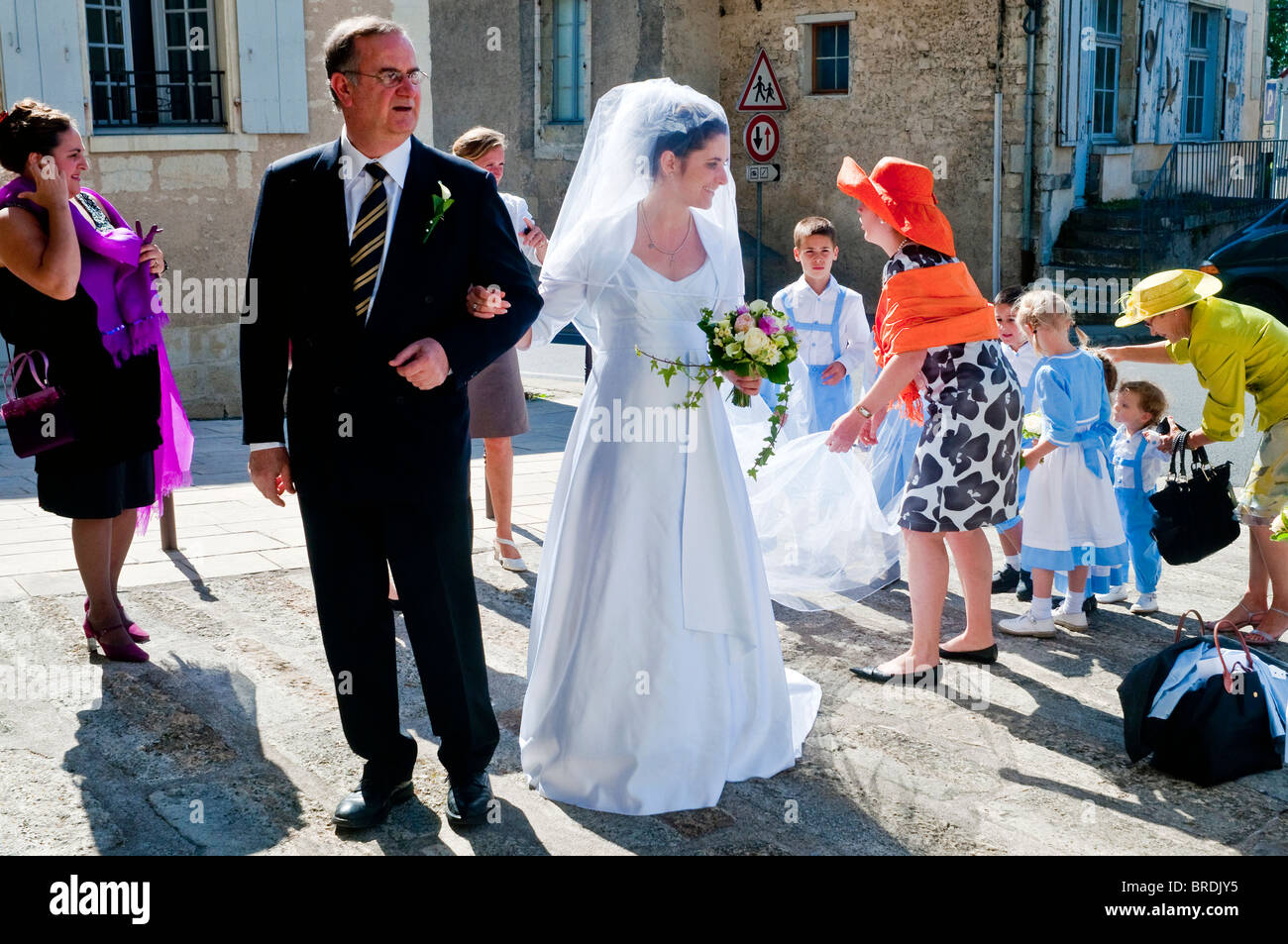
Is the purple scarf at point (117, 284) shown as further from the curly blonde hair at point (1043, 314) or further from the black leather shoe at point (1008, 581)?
the black leather shoe at point (1008, 581)

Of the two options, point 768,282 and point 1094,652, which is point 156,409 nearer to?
point 1094,652

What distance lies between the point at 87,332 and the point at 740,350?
8.48ft

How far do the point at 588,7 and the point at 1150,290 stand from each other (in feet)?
56.9

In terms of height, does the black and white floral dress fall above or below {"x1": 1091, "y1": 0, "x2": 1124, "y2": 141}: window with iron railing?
below

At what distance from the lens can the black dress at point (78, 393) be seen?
497cm

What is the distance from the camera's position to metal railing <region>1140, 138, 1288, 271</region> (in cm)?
1778

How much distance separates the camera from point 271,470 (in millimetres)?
3729

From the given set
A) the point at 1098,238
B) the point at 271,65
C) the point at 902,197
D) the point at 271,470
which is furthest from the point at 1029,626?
the point at 1098,238

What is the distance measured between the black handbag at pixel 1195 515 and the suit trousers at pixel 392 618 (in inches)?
120

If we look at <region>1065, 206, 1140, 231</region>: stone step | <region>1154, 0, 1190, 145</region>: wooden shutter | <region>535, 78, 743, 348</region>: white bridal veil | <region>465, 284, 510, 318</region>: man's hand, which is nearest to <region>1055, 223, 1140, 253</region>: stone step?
<region>1065, 206, 1140, 231</region>: stone step

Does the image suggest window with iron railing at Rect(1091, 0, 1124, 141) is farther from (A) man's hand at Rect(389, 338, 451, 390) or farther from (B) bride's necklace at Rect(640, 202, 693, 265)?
(A) man's hand at Rect(389, 338, 451, 390)

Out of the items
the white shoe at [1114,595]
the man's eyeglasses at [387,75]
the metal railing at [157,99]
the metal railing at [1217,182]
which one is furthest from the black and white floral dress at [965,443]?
the metal railing at [1217,182]

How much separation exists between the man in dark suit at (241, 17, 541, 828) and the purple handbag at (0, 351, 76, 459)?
1.53m

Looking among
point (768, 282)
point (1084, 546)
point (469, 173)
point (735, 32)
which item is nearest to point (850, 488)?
point (1084, 546)
